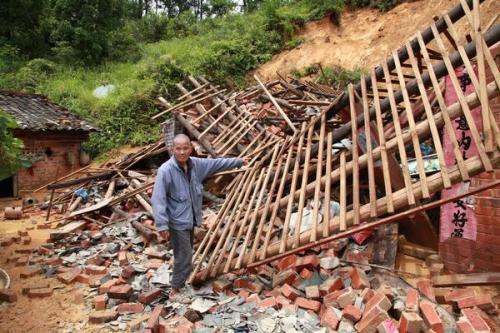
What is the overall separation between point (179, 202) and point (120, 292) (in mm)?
1177

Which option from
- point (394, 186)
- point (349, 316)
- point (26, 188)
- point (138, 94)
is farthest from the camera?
point (138, 94)

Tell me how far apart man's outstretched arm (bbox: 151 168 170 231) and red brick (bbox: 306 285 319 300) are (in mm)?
1563

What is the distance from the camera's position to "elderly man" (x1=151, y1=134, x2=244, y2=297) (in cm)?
381

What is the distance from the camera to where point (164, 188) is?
3838 mm

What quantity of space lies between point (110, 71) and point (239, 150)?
14.9m

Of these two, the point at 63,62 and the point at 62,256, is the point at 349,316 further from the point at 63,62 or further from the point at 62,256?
the point at 63,62

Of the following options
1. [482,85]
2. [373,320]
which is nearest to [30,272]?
[373,320]

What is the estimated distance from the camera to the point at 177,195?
3957 millimetres

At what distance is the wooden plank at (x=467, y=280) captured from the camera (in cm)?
343

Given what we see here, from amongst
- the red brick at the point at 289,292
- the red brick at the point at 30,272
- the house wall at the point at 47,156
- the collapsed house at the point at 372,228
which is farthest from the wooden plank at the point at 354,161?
the house wall at the point at 47,156

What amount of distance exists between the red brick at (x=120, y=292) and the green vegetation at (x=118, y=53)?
917 centimetres

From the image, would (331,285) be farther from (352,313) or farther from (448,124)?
(448,124)

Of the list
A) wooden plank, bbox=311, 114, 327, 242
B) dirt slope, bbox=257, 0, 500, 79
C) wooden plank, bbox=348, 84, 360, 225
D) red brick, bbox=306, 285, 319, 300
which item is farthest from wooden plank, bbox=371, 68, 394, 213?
dirt slope, bbox=257, 0, 500, 79

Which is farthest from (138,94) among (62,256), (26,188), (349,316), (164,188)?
(349,316)
